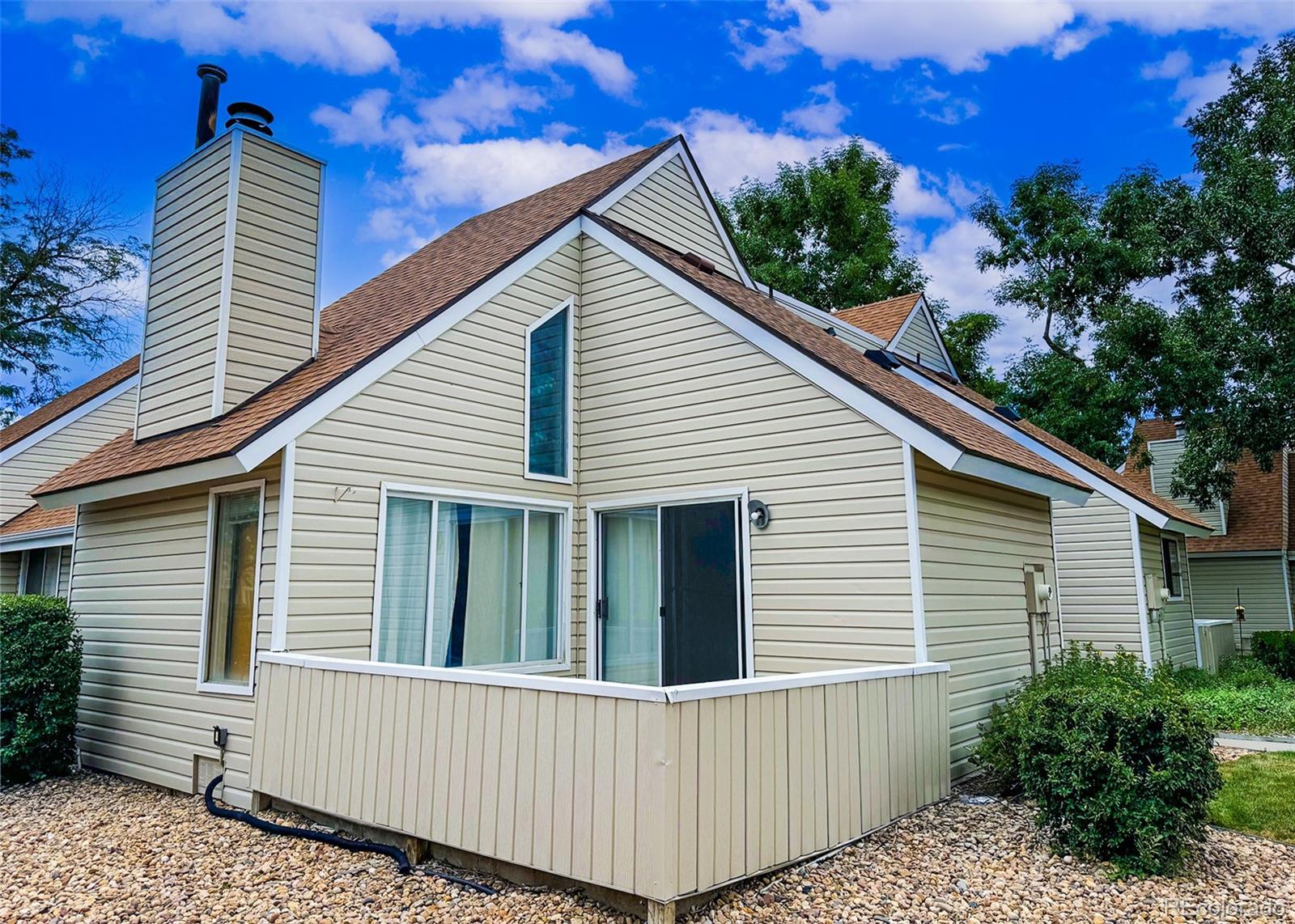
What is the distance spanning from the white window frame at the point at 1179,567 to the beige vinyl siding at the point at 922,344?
4.89 meters

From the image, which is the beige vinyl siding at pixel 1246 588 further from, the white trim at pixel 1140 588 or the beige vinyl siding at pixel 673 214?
the beige vinyl siding at pixel 673 214

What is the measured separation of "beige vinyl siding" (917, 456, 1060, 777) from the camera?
6469 millimetres

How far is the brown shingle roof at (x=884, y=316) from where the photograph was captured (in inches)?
537

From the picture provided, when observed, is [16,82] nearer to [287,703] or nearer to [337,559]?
[337,559]

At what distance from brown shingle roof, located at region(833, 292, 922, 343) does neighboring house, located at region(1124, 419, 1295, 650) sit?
889cm

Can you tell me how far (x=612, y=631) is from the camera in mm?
7980

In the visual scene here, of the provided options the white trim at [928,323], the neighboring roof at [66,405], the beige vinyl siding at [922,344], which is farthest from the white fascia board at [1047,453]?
the neighboring roof at [66,405]

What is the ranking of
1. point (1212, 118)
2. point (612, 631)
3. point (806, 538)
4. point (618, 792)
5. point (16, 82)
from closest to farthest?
1. point (618, 792)
2. point (806, 538)
3. point (612, 631)
4. point (16, 82)
5. point (1212, 118)

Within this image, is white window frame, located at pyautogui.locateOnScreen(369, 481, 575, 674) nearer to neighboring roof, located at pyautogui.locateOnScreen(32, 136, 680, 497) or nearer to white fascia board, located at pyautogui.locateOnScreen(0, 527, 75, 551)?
neighboring roof, located at pyautogui.locateOnScreen(32, 136, 680, 497)

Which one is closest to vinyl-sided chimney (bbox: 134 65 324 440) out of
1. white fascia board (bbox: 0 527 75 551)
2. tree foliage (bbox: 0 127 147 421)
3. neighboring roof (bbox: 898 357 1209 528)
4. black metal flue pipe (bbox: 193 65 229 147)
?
black metal flue pipe (bbox: 193 65 229 147)

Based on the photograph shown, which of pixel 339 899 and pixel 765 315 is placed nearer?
pixel 339 899

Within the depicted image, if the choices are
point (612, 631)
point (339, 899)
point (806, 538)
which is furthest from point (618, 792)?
point (612, 631)

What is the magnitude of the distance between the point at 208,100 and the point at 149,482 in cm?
393

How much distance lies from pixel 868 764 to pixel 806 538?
6.98 ft
